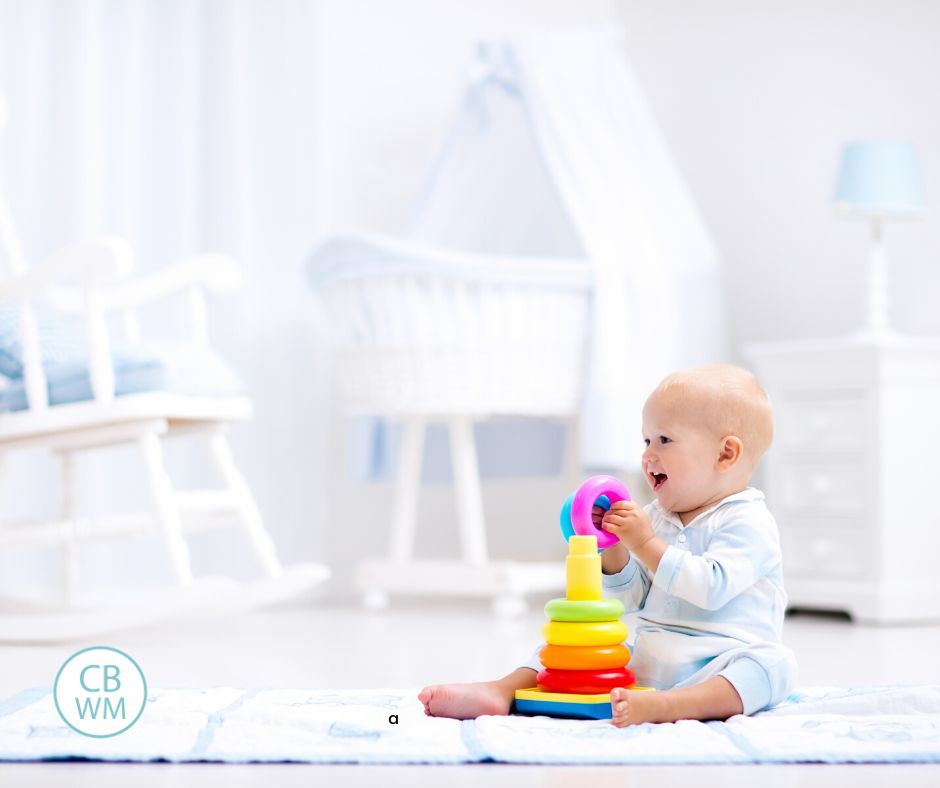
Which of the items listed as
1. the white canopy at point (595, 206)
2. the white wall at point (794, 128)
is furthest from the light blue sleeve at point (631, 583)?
the white wall at point (794, 128)

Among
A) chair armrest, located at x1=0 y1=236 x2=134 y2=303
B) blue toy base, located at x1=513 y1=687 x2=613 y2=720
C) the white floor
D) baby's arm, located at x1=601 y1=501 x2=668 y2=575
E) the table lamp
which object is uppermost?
the table lamp

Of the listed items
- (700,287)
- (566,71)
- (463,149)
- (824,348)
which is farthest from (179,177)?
(824,348)

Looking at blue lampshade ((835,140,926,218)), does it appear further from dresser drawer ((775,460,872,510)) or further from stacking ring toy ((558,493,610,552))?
stacking ring toy ((558,493,610,552))

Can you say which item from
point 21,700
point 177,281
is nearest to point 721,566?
point 21,700

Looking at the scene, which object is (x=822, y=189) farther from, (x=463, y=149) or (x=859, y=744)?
(x=859, y=744)

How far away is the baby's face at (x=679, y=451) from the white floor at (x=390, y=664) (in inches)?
13.4

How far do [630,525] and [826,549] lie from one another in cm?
165

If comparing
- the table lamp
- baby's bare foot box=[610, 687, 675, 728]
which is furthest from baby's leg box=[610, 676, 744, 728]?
the table lamp

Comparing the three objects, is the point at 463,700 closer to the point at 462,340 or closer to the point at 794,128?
the point at 462,340

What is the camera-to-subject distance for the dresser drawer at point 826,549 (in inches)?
112

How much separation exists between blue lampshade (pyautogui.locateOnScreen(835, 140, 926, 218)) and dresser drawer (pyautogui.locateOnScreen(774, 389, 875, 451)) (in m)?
0.41

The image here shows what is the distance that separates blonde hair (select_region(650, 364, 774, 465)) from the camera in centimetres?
144

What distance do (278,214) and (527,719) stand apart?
7.33 feet

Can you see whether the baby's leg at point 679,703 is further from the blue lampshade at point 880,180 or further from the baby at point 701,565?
the blue lampshade at point 880,180
